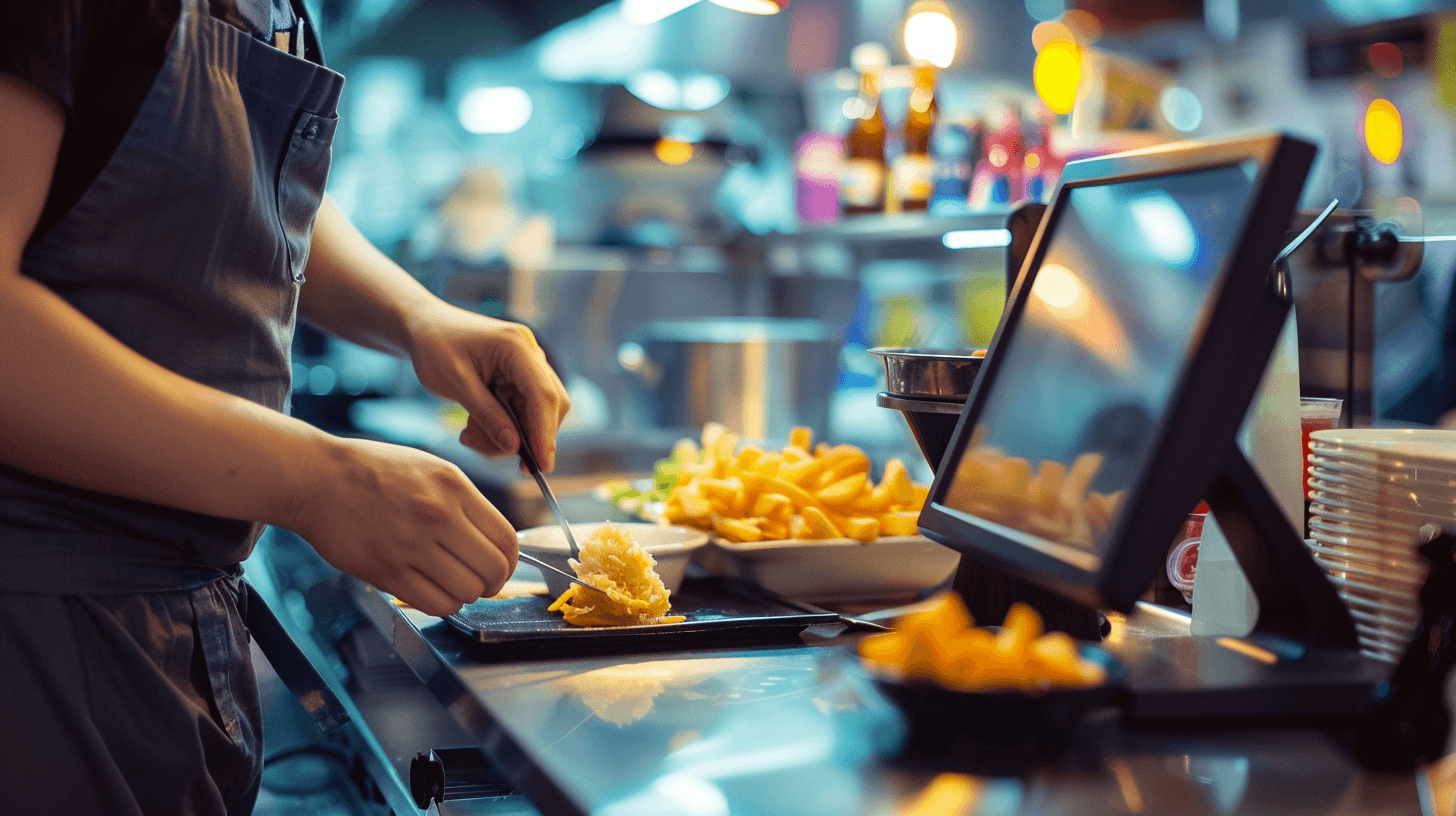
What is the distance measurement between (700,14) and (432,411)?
3.98 feet

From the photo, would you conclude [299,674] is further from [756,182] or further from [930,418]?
[756,182]

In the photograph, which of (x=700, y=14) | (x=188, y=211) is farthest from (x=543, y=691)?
(x=700, y=14)

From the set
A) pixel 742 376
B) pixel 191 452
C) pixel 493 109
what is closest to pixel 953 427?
pixel 191 452

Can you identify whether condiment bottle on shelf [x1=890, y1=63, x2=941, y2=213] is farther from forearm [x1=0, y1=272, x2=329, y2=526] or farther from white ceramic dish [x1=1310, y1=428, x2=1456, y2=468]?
forearm [x1=0, y1=272, x2=329, y2=526]

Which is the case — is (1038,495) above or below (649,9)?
below

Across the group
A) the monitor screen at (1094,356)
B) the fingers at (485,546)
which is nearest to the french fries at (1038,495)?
the monitor screen at (1094,356)

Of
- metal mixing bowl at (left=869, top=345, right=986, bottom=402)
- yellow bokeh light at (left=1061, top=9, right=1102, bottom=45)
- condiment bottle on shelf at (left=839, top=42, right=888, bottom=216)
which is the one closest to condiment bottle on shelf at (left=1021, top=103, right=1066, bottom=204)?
condiment bottle on shelf at (left=839, top=42, right=888, bottom=216)

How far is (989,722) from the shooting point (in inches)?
24.9

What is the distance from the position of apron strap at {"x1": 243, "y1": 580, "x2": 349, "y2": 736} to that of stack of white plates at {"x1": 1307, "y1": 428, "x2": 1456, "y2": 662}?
90 cm

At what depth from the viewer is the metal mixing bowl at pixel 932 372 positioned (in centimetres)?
93

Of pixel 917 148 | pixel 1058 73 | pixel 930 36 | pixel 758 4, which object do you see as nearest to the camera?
pixel 758 4

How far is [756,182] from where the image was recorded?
138 inches

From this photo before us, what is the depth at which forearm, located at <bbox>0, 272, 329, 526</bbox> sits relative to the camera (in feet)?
2.27

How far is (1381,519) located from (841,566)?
45cm
